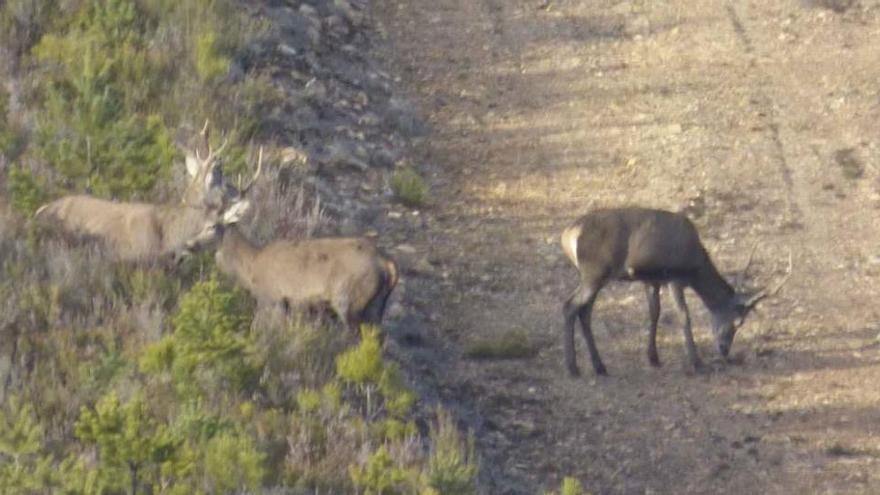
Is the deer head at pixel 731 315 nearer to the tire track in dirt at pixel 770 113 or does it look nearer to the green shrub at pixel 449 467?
the tire track in dirt at pixel 770 113

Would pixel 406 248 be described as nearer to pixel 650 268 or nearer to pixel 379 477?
pixel 650 268

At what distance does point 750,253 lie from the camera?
49.2ft

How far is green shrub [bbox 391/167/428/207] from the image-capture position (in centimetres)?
1566

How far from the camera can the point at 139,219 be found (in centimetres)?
1241

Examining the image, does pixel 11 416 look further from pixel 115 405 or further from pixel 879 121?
pixel 879 121

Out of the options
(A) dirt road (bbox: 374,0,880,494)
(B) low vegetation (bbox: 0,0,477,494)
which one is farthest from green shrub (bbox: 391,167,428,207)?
(B) low vegetation (bbox: 0,0,477,494)

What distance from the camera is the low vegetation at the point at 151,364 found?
30.2ft

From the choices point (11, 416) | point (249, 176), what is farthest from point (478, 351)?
point (11, 416)

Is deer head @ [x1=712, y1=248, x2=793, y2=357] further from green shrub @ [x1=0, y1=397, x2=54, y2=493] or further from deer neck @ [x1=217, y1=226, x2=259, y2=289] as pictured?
green shrub @ [x1=0, y1=397, x2=54, y2=493]

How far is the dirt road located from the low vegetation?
1.31 meters

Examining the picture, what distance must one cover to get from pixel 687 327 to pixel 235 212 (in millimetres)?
3478

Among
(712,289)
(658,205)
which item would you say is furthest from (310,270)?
(658,205)

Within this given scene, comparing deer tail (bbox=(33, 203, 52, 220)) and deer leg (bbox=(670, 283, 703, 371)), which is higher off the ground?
deer tail (bbox=(33, 203, 52, 220))

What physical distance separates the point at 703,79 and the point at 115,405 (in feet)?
36.2
